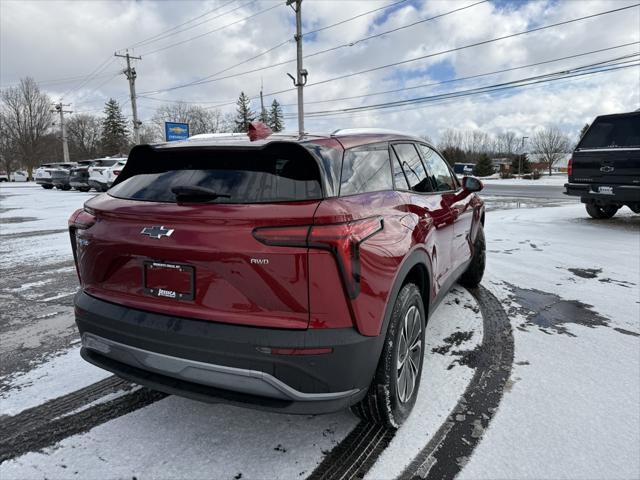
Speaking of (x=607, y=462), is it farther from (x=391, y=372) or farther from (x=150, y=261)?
(x=150, y=261)

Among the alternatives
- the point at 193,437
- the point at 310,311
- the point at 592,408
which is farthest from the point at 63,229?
the point at 592,408

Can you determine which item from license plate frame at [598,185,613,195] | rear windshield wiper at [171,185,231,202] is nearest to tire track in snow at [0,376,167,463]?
rear windshield wiper at [171,185,231,202]

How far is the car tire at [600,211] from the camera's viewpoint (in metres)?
10.1

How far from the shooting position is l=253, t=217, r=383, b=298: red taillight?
1.83 meters

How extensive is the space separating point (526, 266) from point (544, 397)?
11.8 feet

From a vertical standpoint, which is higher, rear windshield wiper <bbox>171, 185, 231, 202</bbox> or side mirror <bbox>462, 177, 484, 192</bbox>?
rear windshield wiper <bbox>171, 185, 231, 202</bbox>

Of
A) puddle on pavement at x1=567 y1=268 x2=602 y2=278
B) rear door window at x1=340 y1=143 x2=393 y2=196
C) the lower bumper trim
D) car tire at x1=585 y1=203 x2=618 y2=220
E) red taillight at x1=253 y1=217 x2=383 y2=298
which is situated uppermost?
rear door window at x1=340 y1=143 x2=393 y2=196

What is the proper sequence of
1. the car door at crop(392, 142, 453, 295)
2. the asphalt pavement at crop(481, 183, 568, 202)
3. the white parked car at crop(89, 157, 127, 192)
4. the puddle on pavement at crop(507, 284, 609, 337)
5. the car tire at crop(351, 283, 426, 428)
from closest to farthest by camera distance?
the car tire at crop(351, 283, 426, 428) < the car door at crop(392, 142, 453, 295) < the puddle on pavement at crop(507, 284, 609, 337) < the asphalt pavement at crop(481, 183, 568, 202) < the white parked car at crop(89, 157, 127, 192)

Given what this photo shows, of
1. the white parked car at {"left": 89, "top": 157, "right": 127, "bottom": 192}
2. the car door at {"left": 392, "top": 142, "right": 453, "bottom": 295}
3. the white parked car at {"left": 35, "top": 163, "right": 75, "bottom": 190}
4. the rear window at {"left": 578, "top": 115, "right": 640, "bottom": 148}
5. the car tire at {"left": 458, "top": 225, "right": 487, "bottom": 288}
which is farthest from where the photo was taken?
the white parked car at {"left": 35, "top": 163, "right": 75, "bottom": 190}

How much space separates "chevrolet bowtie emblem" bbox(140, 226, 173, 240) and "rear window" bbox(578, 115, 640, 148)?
9240 mm

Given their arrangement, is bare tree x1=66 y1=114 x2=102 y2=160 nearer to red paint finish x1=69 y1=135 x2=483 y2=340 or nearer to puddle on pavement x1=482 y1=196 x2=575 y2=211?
puddle on pavement x1=482 y1=196 x2=575 y2=211

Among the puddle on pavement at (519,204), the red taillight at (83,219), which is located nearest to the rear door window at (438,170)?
the red taillight at (83,219)

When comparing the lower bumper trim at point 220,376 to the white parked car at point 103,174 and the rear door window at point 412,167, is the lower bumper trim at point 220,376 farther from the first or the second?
the white parked car at point 103,174

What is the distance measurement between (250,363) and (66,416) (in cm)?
134
